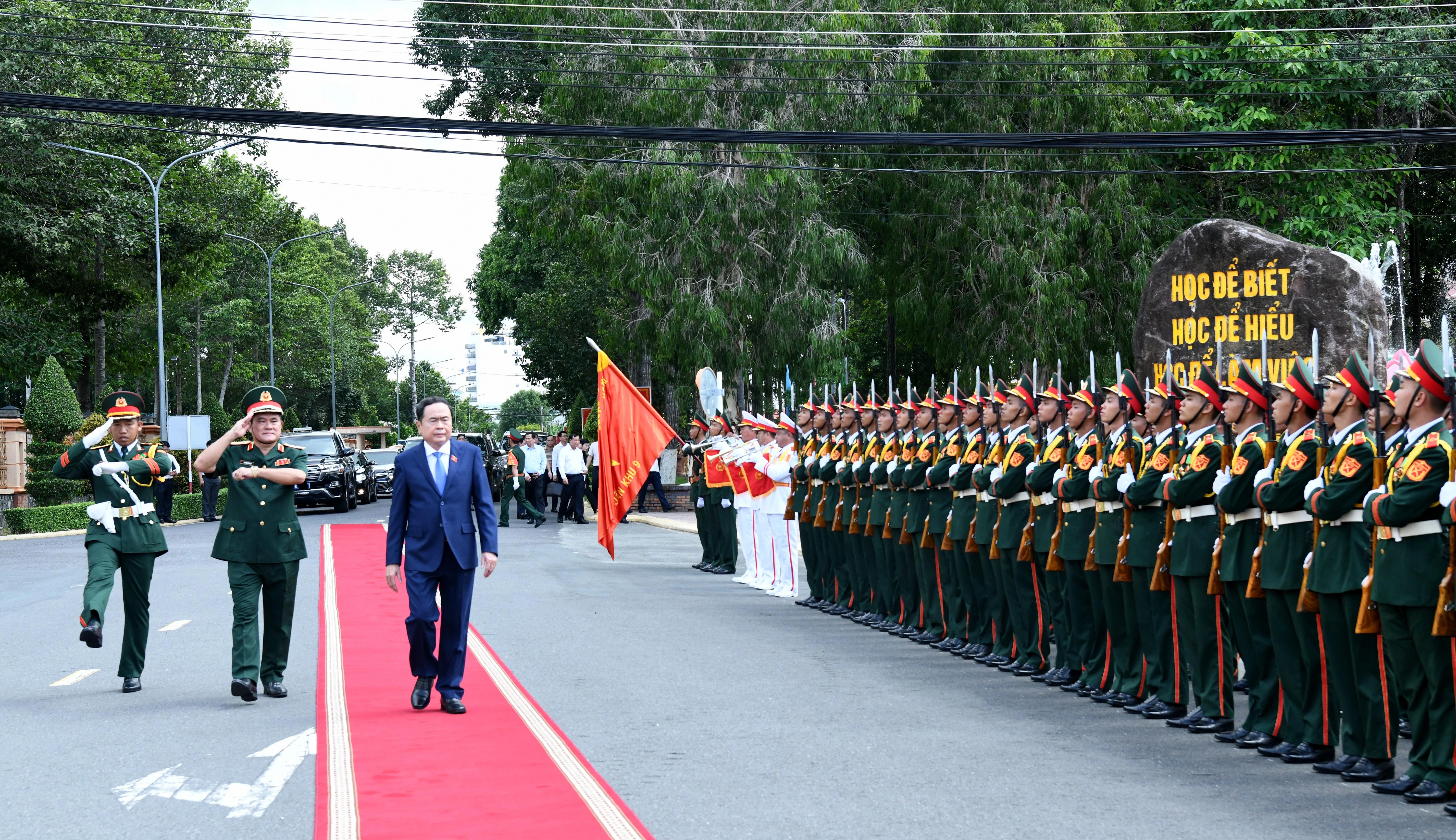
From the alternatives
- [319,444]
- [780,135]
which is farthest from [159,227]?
[780,135]

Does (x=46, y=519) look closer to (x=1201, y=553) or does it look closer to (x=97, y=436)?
(x=97, y=436)

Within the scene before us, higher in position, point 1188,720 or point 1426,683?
point 1426,683

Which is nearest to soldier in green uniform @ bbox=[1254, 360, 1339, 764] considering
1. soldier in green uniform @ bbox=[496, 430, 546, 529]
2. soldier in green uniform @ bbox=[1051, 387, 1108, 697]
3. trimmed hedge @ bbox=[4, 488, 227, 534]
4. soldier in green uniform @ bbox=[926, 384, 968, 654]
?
soldier in green uniform @ bbox=[1051, 387, 1108, 697]

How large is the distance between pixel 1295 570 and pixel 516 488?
81.2ft

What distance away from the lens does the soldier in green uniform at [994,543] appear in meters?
11.4

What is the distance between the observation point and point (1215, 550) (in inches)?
345

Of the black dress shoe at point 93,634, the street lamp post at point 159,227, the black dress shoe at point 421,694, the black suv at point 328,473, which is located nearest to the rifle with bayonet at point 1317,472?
the black dress shoe at point 421,694

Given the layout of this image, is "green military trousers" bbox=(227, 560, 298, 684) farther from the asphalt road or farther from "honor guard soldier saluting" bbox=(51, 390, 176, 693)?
"honor guard soldier saluting" bbox=(51, 390, 176, 693)

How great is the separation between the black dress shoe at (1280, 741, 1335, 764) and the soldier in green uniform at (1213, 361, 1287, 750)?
22 centimetres

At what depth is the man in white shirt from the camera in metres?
31.2

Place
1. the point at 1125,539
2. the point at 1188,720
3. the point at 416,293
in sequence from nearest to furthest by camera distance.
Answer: the point at 1188,720 → the point at 1125,539 → the point at 416,293

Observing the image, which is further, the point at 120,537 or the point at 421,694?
the point at 120,537

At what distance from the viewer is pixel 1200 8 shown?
3161cm

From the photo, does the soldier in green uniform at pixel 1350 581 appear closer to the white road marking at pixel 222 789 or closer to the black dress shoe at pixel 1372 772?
the black dress shoe at pixel 1372 772
